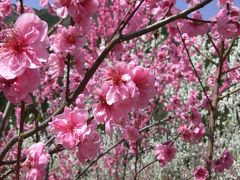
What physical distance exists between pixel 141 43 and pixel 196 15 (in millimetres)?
6872

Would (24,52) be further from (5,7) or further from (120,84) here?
(5,7)

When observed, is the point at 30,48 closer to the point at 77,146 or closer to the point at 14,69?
the point at 14,69

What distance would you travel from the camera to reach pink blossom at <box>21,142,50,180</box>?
1.59 metres

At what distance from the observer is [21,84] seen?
4.95ft

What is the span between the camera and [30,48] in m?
1.53

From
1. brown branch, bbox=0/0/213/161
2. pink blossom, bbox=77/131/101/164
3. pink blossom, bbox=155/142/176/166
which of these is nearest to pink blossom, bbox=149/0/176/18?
brown branch, bbox=0/0/213/161

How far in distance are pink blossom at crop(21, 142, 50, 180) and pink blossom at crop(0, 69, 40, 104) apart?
23 centimetres

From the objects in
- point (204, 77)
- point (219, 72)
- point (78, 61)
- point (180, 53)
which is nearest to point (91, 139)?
point (78, 61)

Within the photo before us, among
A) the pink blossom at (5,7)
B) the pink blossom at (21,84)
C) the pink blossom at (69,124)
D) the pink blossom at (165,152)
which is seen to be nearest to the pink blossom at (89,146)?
the pink blossom at (69,124)

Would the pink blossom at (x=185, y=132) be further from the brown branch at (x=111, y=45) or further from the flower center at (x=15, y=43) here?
the flower center at (x=15, y=43)

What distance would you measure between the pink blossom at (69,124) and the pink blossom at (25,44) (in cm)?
34

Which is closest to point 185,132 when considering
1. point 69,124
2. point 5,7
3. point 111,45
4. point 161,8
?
point 161,8

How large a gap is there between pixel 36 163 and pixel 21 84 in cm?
33

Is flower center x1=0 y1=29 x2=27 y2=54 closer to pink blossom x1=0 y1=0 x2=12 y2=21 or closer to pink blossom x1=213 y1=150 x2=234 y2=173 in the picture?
pink blossom x1=0 y1=0 x2=12 y2=21
